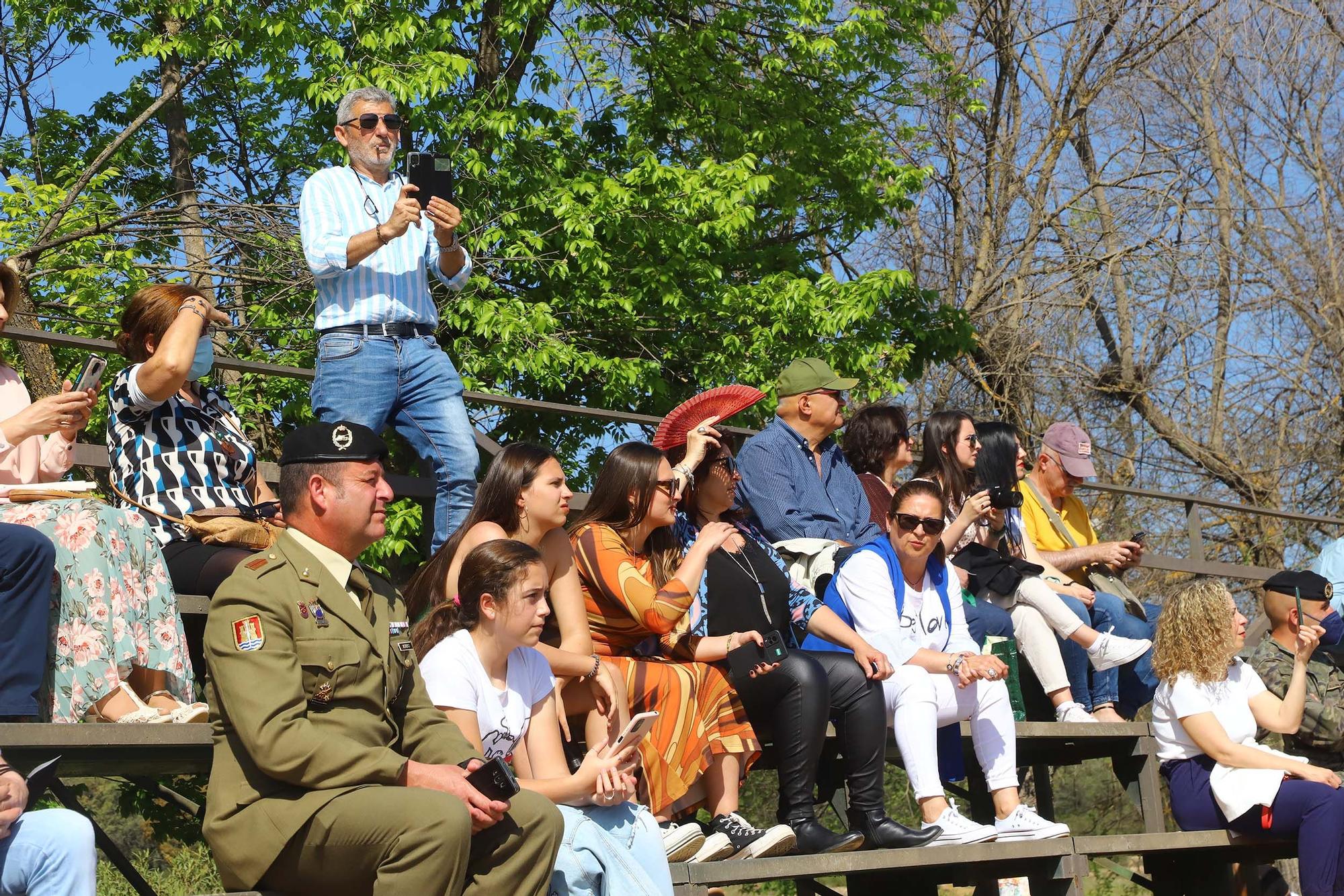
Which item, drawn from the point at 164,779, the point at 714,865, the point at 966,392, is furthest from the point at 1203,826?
the point at 966,392

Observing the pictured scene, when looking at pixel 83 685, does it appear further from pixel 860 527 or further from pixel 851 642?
pixel 860 527

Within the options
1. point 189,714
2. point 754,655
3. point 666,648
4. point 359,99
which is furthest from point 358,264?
point 754,655

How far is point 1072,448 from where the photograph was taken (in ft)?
24.0

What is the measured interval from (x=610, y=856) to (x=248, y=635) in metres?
1.25

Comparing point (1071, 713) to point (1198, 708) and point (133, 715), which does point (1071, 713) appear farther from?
point (133, 715)

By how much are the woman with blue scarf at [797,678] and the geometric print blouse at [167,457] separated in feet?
5.53

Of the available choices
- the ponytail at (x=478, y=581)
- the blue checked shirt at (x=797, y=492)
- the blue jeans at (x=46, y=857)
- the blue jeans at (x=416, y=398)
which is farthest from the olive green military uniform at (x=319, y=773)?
the blue checked shirt at (x=797, y=492)

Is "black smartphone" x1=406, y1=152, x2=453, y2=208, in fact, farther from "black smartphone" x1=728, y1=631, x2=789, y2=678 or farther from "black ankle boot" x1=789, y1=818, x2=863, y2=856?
"black ankle boot" x1=789, y1=818, x2=863, y2=856

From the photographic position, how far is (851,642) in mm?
5480

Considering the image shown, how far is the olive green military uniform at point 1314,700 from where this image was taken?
662cm

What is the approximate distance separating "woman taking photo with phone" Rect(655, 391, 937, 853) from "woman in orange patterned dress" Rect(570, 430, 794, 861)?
15 cm

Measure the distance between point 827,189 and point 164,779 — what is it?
7.57 m

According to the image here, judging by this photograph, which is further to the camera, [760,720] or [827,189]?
[827,189]

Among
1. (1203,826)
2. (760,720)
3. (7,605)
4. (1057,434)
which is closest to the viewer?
(7,605)
